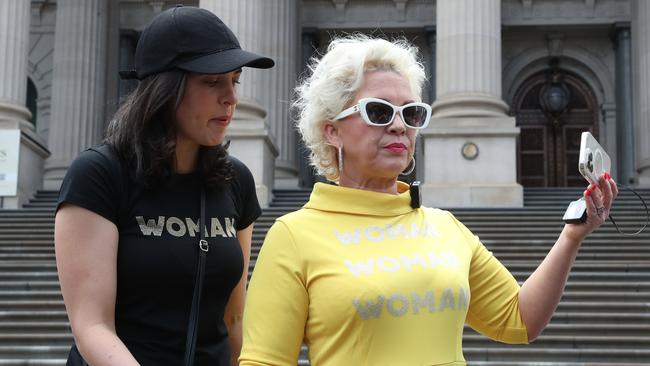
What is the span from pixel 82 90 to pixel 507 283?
867 inches

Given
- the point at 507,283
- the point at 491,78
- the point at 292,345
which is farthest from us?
the point at 491,78

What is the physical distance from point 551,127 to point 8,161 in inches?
590

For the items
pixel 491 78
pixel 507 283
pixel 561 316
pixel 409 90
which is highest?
pixel 491 78

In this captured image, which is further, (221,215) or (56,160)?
(56,160)

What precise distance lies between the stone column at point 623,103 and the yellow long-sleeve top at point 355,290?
2298 cm

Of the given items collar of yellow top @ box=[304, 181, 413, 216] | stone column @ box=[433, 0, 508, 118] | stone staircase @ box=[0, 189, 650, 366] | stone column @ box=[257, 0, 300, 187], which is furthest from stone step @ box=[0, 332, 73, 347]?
stone column @ box=[257, 0, 300, 187]

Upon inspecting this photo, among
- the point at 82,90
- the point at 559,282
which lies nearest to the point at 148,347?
the point at 559,282

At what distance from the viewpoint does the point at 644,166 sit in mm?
21250

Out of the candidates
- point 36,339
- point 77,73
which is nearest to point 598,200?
point 36,339

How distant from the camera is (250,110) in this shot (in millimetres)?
18156

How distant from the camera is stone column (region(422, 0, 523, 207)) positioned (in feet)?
56.5

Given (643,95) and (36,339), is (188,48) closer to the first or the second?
(36,339)

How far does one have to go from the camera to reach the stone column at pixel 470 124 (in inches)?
678

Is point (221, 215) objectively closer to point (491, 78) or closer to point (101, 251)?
point (101, 251)
